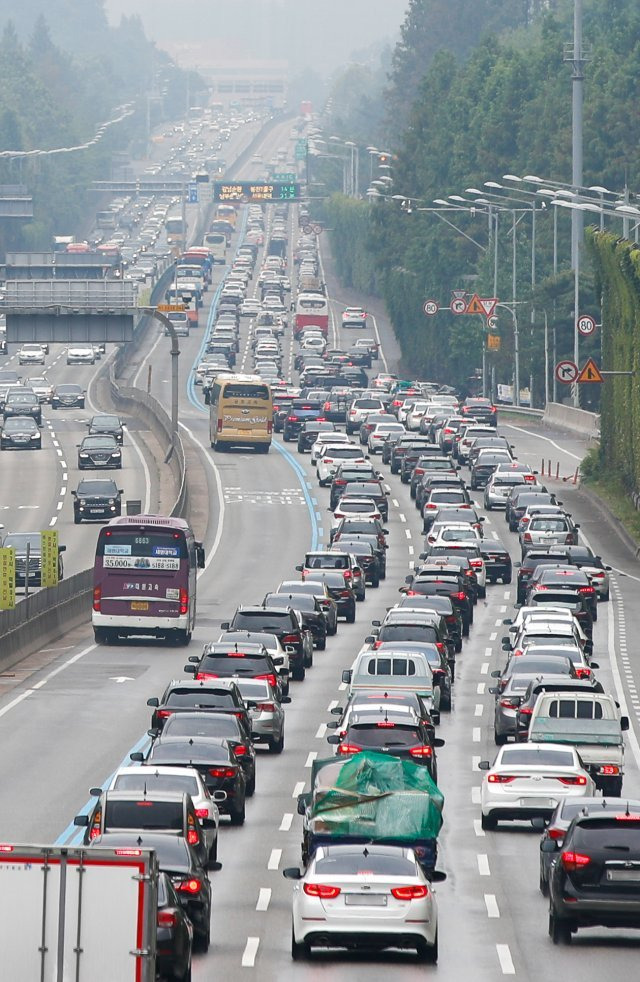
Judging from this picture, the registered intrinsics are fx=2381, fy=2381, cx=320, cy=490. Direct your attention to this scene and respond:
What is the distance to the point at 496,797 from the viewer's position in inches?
1201

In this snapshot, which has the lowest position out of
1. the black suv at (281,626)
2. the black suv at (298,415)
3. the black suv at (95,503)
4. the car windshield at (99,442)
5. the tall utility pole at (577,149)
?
the black suv at (281,626)

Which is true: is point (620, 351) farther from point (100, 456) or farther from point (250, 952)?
point (250, 952)

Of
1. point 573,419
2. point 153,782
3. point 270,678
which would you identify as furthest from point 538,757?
point 573,419

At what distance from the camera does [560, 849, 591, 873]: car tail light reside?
2328 cm

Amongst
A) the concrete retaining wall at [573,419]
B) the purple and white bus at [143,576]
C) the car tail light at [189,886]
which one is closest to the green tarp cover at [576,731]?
the car tail light at [189,886]

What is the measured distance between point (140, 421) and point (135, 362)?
39780mm

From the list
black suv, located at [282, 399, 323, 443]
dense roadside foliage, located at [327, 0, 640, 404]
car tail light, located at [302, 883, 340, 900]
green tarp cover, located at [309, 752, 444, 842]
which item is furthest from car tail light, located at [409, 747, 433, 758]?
dense roadside foliage, located at [327, 0, 640, 404]

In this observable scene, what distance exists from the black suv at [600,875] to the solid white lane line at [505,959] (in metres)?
0.63

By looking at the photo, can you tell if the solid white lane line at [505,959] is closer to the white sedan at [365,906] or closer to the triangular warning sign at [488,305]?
the white sedan at [365,906]

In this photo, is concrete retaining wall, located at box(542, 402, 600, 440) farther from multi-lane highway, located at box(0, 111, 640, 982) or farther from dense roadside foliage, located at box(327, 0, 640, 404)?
multi-lane highway, located at box(0, 111, 640, 982)

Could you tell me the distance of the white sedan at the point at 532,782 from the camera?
98.8ft

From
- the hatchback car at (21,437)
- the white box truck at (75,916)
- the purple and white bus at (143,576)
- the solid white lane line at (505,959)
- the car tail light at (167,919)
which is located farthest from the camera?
the hatchback car at (21,437)

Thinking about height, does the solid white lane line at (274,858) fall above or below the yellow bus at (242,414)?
below

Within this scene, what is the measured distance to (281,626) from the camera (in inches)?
1946
